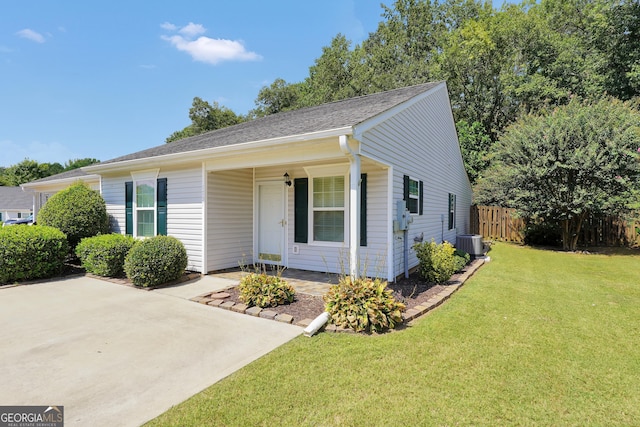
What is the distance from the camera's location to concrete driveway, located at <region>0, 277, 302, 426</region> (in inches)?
94.7

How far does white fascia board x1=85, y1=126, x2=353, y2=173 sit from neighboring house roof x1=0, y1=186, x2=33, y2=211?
31.9m

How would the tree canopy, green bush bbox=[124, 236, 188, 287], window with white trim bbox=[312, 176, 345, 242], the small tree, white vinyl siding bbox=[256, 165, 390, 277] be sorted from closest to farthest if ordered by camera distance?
green bush bbox=[124, 236, 188, 287] → white vinyl siding bbox=[256, 165, 390, 277] → window with white trim bbox=[312, 176, 345, 242] → the small tree → the tree canopy

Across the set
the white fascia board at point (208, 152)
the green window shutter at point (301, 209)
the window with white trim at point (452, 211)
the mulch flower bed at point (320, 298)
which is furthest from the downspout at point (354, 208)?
the window with white trim at point (452, 211)

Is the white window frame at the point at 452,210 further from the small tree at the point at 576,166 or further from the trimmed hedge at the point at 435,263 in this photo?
the trimmed hedge at the point at 435,263

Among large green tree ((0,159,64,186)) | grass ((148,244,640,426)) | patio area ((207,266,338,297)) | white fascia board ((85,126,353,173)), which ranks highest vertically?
large green tree ((0,159,64,186))

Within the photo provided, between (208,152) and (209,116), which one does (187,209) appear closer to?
(208,152)

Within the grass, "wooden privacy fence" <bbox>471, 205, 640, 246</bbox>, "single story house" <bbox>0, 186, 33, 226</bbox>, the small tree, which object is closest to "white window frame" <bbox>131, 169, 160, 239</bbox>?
the grass

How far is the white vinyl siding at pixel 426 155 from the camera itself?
582 centimetres

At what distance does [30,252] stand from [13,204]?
35111mm

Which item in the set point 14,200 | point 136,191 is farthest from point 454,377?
point 14,200

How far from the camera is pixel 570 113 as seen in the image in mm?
11148

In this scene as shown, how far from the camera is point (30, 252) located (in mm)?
6289

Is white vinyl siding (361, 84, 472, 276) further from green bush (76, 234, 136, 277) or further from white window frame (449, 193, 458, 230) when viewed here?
green bush (76, 234, 136, 277)

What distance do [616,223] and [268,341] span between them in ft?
46.9
